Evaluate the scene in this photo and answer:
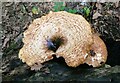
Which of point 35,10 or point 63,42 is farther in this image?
point 35,10

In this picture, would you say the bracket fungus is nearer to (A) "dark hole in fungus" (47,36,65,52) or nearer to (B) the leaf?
(A) "dark hole in fungus" (47,36,65,52)

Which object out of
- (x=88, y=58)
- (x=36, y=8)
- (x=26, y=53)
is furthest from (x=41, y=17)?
(x=88, y=58)

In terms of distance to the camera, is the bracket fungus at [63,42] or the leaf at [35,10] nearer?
the bracket fungus at [63,42]

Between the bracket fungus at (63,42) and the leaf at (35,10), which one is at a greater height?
the leaf at (35,10)

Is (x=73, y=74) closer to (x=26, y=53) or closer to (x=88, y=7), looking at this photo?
(x=26, y=53)

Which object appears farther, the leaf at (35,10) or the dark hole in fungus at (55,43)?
the leaf at (35,10)

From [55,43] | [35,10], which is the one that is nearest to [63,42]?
[55,43]

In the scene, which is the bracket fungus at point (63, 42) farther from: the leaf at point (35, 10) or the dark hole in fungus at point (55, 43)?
the leaf at point (35, 10)

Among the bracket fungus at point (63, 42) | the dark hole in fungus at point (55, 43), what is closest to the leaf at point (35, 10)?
the bracket fungus at point (63, 42)

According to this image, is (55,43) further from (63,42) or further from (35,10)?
(35,10)
